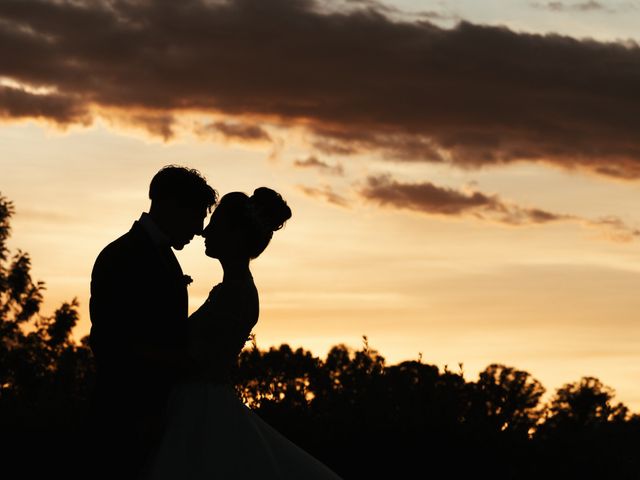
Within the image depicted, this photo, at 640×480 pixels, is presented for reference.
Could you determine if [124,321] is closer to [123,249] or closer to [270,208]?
[123,249]

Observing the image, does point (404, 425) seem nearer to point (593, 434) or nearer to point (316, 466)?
point (593, 434)

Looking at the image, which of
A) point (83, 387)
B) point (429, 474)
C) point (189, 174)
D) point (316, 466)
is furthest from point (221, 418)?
point (83, 387)

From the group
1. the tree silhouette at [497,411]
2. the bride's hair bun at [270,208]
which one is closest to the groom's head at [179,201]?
the bride's hair bun at [270,208]


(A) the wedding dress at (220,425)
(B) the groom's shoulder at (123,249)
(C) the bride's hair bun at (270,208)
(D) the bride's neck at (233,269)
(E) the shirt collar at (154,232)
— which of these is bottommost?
(A) the wedding dress at (220,425)

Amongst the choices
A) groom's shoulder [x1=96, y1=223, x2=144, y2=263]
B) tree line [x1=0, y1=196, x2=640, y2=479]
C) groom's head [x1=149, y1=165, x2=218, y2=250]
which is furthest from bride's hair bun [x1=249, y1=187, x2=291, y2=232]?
tree line [x1=0, y1=196, x2=640, y2=479]

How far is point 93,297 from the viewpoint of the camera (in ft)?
23.1

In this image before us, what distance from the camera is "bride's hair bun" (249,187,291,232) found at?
332 inches

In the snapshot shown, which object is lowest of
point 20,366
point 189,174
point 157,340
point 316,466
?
point 316,466

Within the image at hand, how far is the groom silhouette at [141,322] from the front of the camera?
6887mm

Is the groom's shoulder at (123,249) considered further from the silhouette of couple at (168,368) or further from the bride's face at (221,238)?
the bride's face at (221,238)

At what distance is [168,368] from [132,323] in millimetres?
373

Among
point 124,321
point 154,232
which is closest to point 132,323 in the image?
point 124,321

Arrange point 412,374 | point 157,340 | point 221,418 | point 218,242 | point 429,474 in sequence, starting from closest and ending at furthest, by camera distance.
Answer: point 157,340 → point 221,418 → point 218,242 → point 429,474 → point 412,374

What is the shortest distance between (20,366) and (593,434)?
3536 centimetres
